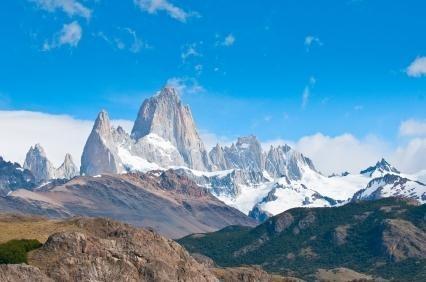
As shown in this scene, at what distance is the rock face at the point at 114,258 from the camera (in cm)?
15862

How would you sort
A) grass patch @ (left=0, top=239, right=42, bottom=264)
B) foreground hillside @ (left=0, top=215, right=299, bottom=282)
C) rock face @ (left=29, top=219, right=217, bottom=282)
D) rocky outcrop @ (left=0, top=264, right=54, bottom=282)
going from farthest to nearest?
grass patch @ (left=0, top=239, right=42, bottom=264) → rock face @ (left=29, top=219, right=217, bottom=282) → foreground hillside @ (left=0, top=215, right=299, bottom=282) → rocky outcrop @ (left=0, top=264, right=54, bottom=282)

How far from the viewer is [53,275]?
504ft

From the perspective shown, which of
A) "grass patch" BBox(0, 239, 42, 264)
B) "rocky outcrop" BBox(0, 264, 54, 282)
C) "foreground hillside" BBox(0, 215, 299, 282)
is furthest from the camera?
"grass patch" BBox(0, 239, 42, 264)

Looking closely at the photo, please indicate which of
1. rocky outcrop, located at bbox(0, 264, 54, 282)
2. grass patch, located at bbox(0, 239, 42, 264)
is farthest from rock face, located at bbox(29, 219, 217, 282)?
rocky outcrop, located at bbox(0, 264, 54, 282)

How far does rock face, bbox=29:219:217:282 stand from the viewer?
159 m

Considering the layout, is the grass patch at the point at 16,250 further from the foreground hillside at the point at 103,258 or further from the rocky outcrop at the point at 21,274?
the rocky outcrop at the point at 21,274

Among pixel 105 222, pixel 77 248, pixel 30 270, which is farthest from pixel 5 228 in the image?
pixel 30 270

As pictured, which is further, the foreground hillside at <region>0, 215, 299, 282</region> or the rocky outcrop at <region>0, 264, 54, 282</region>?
the foreground hillside at <region>0, 215, 299, 282</region>

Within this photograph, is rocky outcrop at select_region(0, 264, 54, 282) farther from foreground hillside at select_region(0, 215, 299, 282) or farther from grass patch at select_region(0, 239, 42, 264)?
grass patch at select_region(0, 239, 42, 264)

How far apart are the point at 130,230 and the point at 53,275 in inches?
1360

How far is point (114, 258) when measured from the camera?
550 ft

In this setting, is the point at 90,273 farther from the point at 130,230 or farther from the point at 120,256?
the point at 130,230

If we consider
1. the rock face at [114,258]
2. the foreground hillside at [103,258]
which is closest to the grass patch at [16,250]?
the foreground hillside at [103,258]

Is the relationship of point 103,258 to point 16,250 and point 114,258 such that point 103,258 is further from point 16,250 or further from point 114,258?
point 16,250
